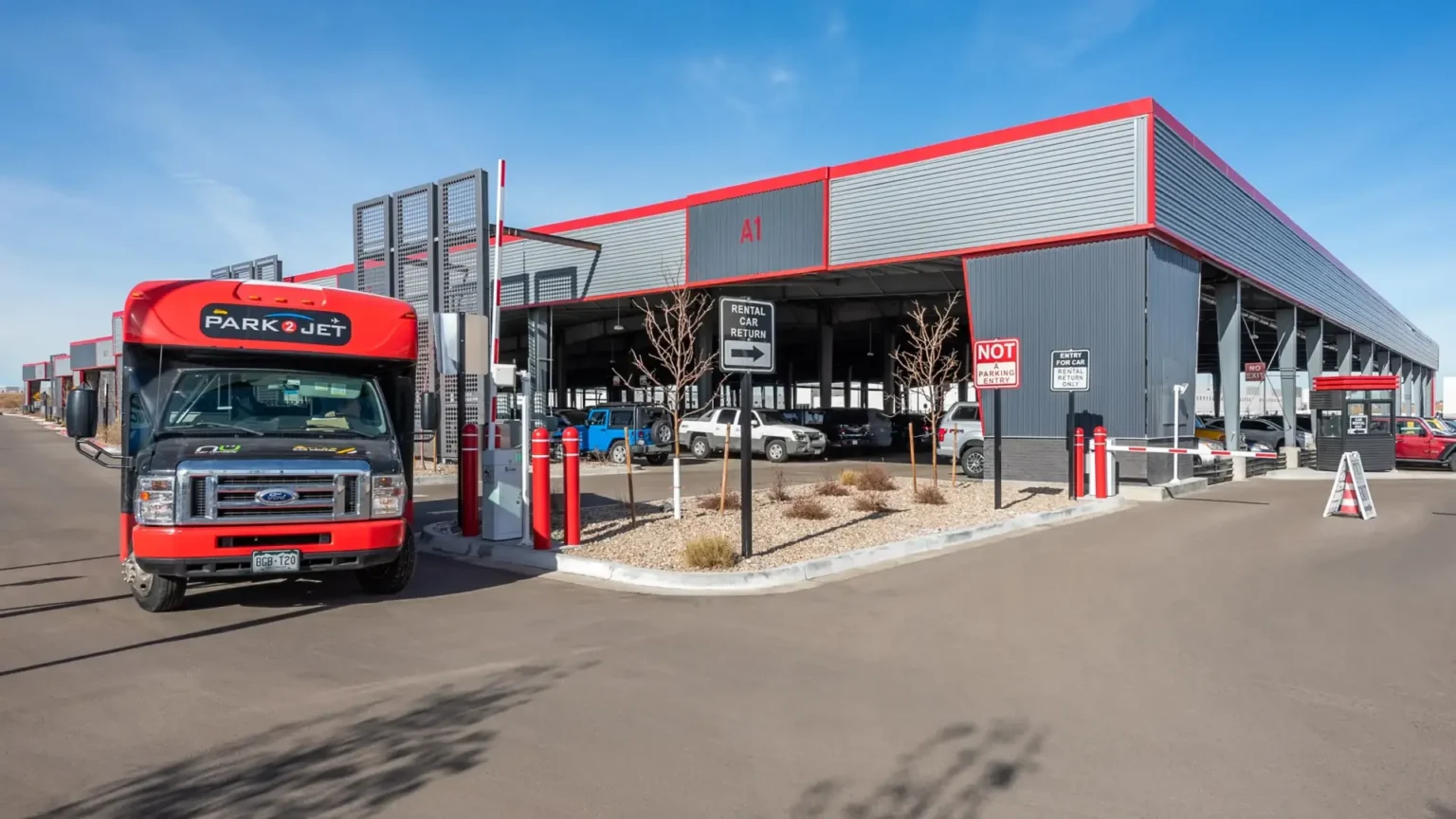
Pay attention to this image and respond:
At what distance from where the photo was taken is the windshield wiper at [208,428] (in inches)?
316

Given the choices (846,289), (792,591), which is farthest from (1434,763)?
(846,289)

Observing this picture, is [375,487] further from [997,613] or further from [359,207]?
[359,207]

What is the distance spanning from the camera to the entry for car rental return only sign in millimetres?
10008

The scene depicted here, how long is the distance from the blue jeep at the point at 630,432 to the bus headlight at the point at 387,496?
735 inches

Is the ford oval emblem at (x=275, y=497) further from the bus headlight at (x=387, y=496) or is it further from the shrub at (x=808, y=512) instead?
the shrub at (x=808, y=512)

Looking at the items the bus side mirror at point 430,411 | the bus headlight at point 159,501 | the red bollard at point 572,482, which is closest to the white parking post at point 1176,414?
the red bollard at point 572,482

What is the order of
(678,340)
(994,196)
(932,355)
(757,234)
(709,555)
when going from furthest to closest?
(757,234), (994,196), (932,355), (678,340), (709,555)

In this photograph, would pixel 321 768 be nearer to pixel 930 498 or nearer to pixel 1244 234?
pixel 930 498

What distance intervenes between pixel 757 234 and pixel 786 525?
1361cm

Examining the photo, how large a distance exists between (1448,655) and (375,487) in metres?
8.15

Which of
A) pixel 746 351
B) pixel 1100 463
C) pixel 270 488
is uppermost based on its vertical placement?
pixel 746 351

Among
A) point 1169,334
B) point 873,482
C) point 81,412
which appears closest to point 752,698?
point 81,412

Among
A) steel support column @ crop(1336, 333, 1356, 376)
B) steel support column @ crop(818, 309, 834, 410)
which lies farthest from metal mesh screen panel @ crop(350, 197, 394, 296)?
steel support column @ crop(1336, 333, 1356, 376)

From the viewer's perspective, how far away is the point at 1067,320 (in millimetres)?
Answer: 19359
